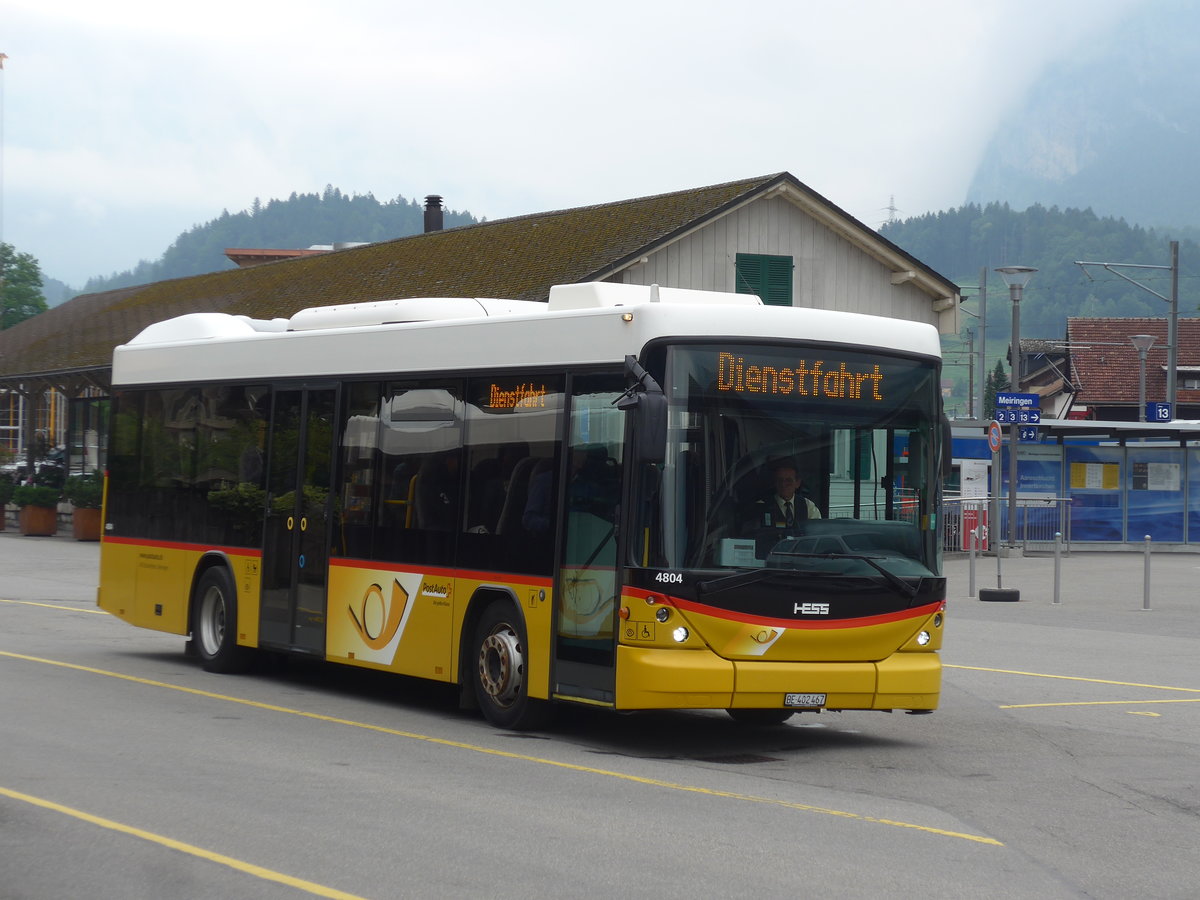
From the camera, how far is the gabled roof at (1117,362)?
8012 centimetres

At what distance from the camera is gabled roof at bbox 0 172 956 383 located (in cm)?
3134

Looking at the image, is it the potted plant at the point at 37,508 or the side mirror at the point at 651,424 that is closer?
the side mirror at the point at 651,424

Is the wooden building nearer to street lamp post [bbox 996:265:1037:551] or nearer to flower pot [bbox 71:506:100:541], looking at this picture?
street lamp post [bbox 996:265:1037:551]

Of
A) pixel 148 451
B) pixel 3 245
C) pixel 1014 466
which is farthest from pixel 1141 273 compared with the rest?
pixel 148 451

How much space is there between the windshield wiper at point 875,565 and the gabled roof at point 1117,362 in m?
71.9

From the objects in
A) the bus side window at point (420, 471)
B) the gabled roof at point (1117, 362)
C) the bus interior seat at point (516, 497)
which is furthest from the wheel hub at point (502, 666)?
the gabled roof at point (1117, 362)

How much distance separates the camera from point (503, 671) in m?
10.9

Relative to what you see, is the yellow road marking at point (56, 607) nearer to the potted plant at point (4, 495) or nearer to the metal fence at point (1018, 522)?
the metal fence at point (1018, 522)

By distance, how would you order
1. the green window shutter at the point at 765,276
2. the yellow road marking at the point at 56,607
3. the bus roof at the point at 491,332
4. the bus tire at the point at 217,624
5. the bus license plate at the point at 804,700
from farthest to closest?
1. the green window shutter at the point at 765,276
2. the yellow road marking at the point at 56,607
3. the bus tire at the point at 217,624
4. the bus roof at the point at 491,332
5. the bus license plate at the point at 804,700

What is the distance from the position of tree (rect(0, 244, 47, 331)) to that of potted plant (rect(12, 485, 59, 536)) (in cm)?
7075

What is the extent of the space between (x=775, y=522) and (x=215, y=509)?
6084 mm

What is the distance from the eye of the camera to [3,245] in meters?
112

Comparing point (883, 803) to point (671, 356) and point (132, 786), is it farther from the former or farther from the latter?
point (132, 786)

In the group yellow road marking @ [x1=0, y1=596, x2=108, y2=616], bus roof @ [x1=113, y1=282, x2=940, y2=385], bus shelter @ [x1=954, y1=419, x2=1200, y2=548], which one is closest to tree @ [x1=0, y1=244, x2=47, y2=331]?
bus shelter @ [x1=954, y1=419, x2=1200, y2=548]
